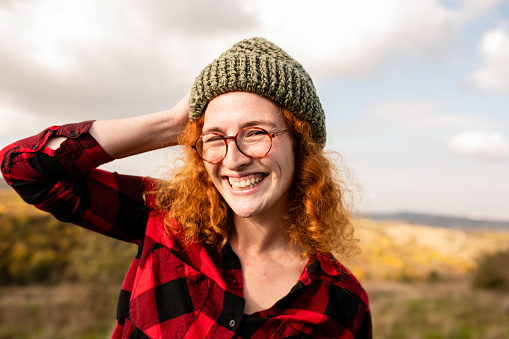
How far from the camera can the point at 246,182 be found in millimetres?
1983

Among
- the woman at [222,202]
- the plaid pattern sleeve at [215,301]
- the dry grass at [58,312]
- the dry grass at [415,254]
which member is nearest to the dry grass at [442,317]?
the dry grass at [415,254]

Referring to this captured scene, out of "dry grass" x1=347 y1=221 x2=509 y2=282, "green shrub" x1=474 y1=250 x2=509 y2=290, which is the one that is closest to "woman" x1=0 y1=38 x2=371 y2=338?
"green shrub" x1=474 y1=250 x2=509 y2=290

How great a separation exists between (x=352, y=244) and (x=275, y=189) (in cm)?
89

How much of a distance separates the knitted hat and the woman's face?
0.05 metres

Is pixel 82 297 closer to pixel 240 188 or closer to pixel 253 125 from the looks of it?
pixel 240 188

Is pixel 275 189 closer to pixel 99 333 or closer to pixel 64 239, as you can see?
pixel 99 333

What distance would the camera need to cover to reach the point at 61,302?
47.9 feet

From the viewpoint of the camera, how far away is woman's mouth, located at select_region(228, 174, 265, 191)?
198cm

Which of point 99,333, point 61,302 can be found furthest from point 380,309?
point 61,302

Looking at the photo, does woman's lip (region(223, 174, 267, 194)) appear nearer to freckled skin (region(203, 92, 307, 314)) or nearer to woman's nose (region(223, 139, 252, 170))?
freckled skin (region(203, 92, 307, 314))

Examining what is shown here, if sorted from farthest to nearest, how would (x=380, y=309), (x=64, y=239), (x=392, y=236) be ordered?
(x=392, y=236) < (x=64, y=239) < (x=380, y=309)

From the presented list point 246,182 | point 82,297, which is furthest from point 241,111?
point 82,297

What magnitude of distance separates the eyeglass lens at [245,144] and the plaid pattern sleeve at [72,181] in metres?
0.54

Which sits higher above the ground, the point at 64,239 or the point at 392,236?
the point at 64,239
